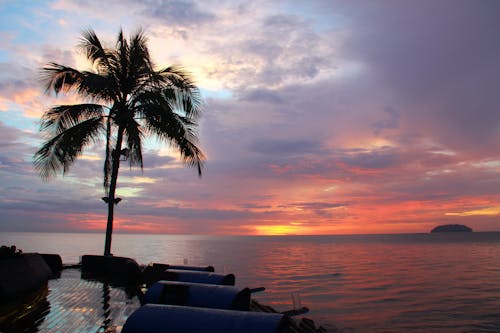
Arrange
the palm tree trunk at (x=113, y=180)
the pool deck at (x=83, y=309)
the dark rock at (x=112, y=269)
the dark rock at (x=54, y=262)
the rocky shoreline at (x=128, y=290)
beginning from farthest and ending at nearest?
the dark rock at (x=54, y=262)
the palm tree trunk at (x=113, y=180)
the dark rock at (x=112, y=269)
the pool deck at (x=83, y=309)
the rocky shoreline at (x=128, y=290)

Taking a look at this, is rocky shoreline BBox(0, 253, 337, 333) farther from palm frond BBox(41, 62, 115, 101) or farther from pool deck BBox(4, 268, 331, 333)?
palm frond BBox(41, 62, 115, 101)

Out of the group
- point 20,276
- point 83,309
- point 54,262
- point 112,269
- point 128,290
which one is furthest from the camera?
point 54,262

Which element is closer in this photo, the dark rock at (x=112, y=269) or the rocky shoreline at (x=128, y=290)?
the rocky shoreline at (x=128, y=290)

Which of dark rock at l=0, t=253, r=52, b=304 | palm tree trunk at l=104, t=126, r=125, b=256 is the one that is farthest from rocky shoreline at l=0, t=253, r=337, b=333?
palm tree trunk at l=104, t=126, r=125, b=256

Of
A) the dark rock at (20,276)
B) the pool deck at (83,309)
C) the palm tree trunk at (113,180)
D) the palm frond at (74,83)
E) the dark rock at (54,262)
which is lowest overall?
the pool deck at (83,309)

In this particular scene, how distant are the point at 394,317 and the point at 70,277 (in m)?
17.1

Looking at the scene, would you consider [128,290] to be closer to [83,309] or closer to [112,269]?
[83,309]

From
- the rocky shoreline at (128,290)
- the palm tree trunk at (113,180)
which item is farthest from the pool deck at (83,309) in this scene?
the palm tree trunk at (113,180)

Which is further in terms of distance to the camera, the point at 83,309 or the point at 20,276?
the point at 83,309

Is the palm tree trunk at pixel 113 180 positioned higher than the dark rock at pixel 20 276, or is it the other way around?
the palm tree trunk at pixel 113 180

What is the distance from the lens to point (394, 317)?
20.9m

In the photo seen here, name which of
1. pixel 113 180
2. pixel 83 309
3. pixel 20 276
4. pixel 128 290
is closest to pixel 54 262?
pixel 113 180

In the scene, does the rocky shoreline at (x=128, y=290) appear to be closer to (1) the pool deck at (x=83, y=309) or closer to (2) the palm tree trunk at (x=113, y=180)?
(1) the pool deck at (x=83, y=309)

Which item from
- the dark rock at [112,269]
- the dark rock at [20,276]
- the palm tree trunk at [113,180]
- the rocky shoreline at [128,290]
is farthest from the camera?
the palm tree trunk at [113,180]
